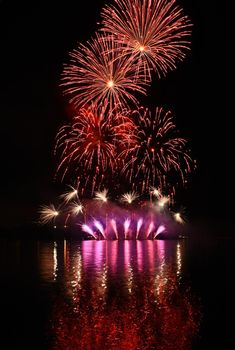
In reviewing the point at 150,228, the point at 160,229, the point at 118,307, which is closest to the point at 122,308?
the point at 118,307

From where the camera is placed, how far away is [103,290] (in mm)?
21203

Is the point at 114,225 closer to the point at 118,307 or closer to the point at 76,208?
the point at 76,208

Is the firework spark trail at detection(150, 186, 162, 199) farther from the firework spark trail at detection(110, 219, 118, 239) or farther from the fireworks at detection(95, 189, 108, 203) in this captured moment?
the firework spark trail at detection(110, 219, 118, 239)

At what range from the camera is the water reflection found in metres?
13.1

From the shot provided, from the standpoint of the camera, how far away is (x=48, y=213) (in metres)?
79.2

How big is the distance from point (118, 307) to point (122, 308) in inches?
9.3

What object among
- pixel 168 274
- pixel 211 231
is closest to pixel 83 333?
pixel 168 274

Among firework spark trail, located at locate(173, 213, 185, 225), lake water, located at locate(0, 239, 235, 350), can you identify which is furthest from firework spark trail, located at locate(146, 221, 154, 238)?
lake water, located at locate(0, 239, 235, 350)

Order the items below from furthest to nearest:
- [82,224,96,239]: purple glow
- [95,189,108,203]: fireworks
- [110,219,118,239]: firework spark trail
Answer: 1. [82,224,96,239]: purple glow
2. [110,219,118,239]: firework spark trail
3. [95,189,108,203]: fireworks

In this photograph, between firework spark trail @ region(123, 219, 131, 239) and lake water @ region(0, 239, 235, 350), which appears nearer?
lake water @ region(0, 239, 235, 350)

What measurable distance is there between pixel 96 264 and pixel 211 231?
152 feet

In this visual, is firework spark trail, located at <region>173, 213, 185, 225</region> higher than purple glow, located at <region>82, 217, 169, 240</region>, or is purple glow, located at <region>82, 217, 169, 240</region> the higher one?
firework spark trail, located at <region>173, 213, 185, 225</region>

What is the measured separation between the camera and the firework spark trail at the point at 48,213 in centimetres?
7669

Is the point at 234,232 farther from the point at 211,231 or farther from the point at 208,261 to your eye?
the point at 208,261
